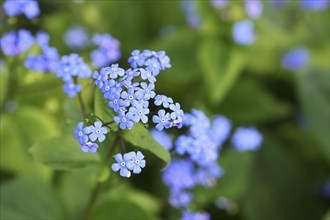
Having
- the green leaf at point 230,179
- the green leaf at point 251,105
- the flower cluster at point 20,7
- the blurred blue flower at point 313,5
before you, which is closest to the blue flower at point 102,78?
the flower cluster at point 20,7

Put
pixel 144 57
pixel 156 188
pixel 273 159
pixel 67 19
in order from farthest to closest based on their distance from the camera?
pixel 67 19, pixel 273 159, pixel 156 188, pixel 144 57

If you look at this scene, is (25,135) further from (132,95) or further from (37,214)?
(132,95)

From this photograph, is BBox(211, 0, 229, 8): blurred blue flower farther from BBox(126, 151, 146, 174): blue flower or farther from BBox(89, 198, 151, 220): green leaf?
BBox(126, 151, 146, 174): blue flower

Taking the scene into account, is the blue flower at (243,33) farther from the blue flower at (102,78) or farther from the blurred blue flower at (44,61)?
the blue flower at (102,78)

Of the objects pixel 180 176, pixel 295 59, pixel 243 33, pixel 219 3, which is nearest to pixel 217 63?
pixel 243 33

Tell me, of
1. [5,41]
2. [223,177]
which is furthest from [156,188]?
[5,41]

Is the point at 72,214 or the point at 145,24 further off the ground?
the point at 145,24
